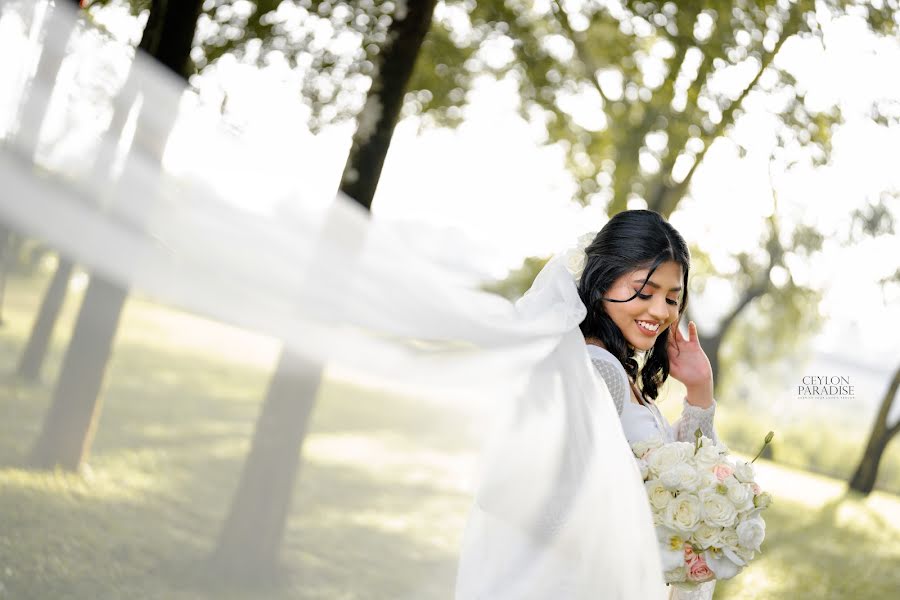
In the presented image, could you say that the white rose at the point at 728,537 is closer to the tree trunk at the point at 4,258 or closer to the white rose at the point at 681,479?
the white rose at the point at 681,479

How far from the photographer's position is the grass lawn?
2.76 meters

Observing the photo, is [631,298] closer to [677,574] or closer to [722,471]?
[722,471]

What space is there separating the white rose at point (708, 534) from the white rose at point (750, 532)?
51 millimetres

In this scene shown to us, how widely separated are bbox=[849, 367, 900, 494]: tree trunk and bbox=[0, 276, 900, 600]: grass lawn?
7.55 meters

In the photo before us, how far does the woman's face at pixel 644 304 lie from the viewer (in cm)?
250

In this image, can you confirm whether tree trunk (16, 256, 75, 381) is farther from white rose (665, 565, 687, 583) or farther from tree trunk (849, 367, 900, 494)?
tree trunk (849, 367, 900, 494)

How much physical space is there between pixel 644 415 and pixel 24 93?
178 centimetres

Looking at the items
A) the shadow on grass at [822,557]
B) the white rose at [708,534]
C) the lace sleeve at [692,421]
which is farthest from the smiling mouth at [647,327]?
the shadow on grass at [822,557]

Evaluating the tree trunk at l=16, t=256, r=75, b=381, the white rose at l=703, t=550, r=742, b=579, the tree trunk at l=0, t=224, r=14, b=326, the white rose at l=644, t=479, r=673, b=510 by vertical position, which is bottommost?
the tree trunk at l=16, t=256, r=75, b=381

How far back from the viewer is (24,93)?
2332 mm

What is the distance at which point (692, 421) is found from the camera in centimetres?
270

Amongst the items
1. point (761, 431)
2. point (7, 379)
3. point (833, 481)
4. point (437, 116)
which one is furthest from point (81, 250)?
point (833, 481)

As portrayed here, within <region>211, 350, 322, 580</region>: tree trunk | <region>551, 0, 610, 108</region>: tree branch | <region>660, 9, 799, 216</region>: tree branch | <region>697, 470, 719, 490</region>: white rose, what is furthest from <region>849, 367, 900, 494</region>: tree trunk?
<region>697, 470, 719, 490</region>: white rose

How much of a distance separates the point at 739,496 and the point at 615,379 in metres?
0.41
